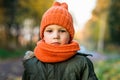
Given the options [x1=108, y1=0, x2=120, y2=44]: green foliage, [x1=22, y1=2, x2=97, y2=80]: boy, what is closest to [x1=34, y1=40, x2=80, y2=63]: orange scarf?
[x1=22, y1=2, x2=97, y2=80]: boy

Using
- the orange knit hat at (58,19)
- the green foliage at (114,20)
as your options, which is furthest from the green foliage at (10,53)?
the orange knit hat at (58,19)

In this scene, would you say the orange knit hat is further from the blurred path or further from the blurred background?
the blurred background

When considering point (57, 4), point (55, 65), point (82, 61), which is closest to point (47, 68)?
point (55, 65)

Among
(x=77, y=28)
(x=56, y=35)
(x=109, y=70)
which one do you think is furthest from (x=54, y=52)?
(x=77, y=28)

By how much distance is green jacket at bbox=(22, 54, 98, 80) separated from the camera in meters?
4.44

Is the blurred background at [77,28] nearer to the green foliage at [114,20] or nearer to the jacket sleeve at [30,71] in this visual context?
the green foliage at [114,20]

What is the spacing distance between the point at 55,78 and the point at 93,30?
10.3 metres

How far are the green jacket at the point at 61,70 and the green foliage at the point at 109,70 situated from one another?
552cm

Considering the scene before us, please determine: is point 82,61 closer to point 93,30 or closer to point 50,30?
point 50,30

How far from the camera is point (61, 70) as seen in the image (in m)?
4.46

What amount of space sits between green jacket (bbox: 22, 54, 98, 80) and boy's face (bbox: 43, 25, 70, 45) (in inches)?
8.8

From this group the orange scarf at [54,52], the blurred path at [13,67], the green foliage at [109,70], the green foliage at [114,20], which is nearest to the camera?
the orange scarf at [54,52]

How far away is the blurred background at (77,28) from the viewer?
43.6ft

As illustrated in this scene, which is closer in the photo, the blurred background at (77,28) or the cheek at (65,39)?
the cheek at (65,39)
